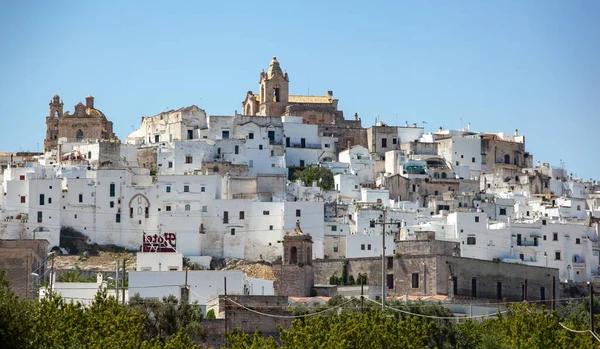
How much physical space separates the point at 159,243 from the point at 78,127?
31.3 m

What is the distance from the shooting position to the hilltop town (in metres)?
78.6

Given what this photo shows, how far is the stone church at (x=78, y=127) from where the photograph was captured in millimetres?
108625

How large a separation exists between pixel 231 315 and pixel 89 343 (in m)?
17.1

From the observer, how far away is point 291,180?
99.1 metres

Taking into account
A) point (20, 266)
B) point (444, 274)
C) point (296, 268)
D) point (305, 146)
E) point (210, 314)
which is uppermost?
point (305, 146)

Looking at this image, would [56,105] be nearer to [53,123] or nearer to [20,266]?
[53,123]

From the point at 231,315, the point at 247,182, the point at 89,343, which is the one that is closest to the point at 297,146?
the point at 247,182

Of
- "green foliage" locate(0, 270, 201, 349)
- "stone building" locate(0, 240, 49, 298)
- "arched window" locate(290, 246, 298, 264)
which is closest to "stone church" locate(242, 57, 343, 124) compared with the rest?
"arched window" locate(290, 246, 298, 264)

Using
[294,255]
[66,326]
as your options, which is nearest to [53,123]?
[294,255]

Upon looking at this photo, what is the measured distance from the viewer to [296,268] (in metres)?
78.3

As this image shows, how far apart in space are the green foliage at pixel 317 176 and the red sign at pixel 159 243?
1855cm

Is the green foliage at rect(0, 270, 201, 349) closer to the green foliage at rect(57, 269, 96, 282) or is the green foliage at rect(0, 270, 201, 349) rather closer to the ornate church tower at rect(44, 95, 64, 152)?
the green foliage at rect(57, 269, 96, 282)

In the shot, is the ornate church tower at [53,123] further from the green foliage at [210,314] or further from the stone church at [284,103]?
the green foliage at [210,314]

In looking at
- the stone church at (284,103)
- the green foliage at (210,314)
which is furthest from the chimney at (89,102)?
the green foliage at (210,314)
